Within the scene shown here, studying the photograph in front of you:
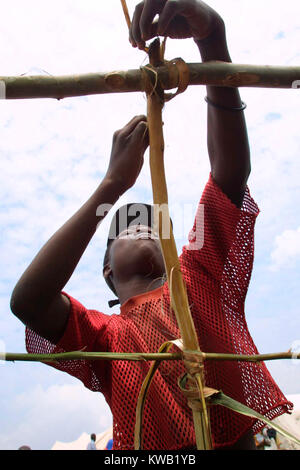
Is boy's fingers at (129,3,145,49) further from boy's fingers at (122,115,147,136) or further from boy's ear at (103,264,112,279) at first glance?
boy's ear at (103,264,112,279)

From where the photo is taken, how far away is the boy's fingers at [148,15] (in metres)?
0.87

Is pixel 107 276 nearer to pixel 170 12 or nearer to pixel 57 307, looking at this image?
pixel 57 307

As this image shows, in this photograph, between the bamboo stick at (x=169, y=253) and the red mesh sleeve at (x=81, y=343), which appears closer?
the bamboo stick at (x=169, y=253)

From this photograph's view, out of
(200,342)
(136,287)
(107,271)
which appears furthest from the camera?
(107,271)

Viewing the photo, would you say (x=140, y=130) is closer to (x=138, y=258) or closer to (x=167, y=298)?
(x=167, y=298)

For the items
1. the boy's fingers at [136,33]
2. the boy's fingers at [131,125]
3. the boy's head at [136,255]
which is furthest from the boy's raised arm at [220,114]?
the boy's head at [136,255]

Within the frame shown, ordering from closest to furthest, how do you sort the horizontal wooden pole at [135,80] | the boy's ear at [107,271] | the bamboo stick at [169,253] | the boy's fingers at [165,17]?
1. the bamboo stick at [169,253]
2. the horizontal wooden pole at [135,80]
3. the boy's fingers at [165,17]
4. the boy's ear at [107,271]

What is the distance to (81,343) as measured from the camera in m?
1.22

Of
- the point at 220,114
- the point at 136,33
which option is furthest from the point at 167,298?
the point at 136,33

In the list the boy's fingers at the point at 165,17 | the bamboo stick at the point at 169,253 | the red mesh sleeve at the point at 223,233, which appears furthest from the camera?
the red mesh sleeve at the point at 223,233

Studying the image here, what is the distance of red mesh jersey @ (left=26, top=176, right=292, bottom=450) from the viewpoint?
3.43ft

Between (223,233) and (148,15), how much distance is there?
1.97ft

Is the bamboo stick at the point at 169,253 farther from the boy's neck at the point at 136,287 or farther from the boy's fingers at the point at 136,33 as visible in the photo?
the boy's neck at the point at 136,287

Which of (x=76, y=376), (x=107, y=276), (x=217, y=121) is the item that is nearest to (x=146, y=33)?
(x=217, y=121)
